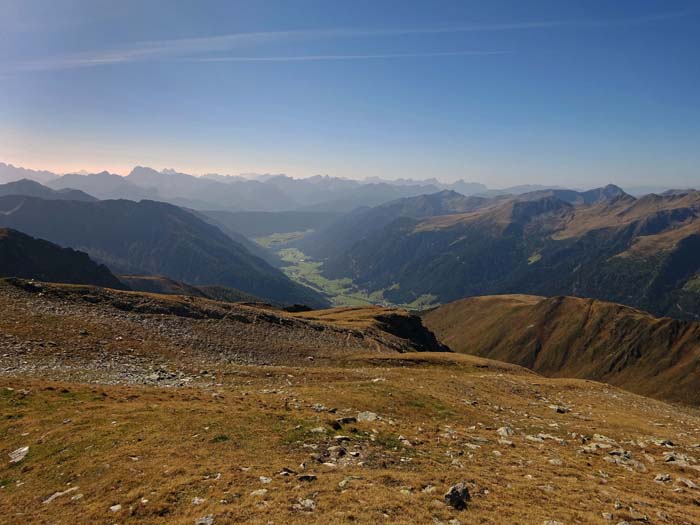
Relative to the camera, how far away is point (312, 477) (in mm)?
16734

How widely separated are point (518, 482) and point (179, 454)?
Result: 16396mm

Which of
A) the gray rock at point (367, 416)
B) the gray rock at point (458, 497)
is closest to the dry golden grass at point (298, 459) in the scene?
the gray rock at point (458, 497)

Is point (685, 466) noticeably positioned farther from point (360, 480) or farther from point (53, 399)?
point (53, 399)

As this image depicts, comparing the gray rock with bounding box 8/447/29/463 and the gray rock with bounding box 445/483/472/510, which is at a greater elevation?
the gray rock with bounding box 445/483/472/510

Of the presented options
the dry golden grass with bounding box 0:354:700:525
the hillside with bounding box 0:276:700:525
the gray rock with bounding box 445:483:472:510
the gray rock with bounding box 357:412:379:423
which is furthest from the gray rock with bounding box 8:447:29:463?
the gray rock with bounding box 445:483:472:510

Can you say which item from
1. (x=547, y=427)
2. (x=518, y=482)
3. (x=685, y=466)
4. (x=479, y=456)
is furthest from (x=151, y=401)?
(x=685, y=466)

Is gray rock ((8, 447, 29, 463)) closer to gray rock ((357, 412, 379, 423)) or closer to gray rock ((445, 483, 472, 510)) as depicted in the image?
gray rock ((357, 412, 379, 423))

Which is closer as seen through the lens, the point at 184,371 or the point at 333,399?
the point at 333,399

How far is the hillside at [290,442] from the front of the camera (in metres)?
15.1

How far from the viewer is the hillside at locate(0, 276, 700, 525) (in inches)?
595

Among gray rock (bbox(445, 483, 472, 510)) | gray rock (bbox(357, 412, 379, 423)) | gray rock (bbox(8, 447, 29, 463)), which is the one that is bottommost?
gray rock (bbox(357, 412, 379, 423))

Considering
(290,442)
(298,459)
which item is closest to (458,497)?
(298,459)

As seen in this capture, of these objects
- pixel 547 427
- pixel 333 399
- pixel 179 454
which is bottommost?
pixel 547 427

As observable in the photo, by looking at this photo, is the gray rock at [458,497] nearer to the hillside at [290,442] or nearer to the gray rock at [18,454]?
the hillside at [290,442]
